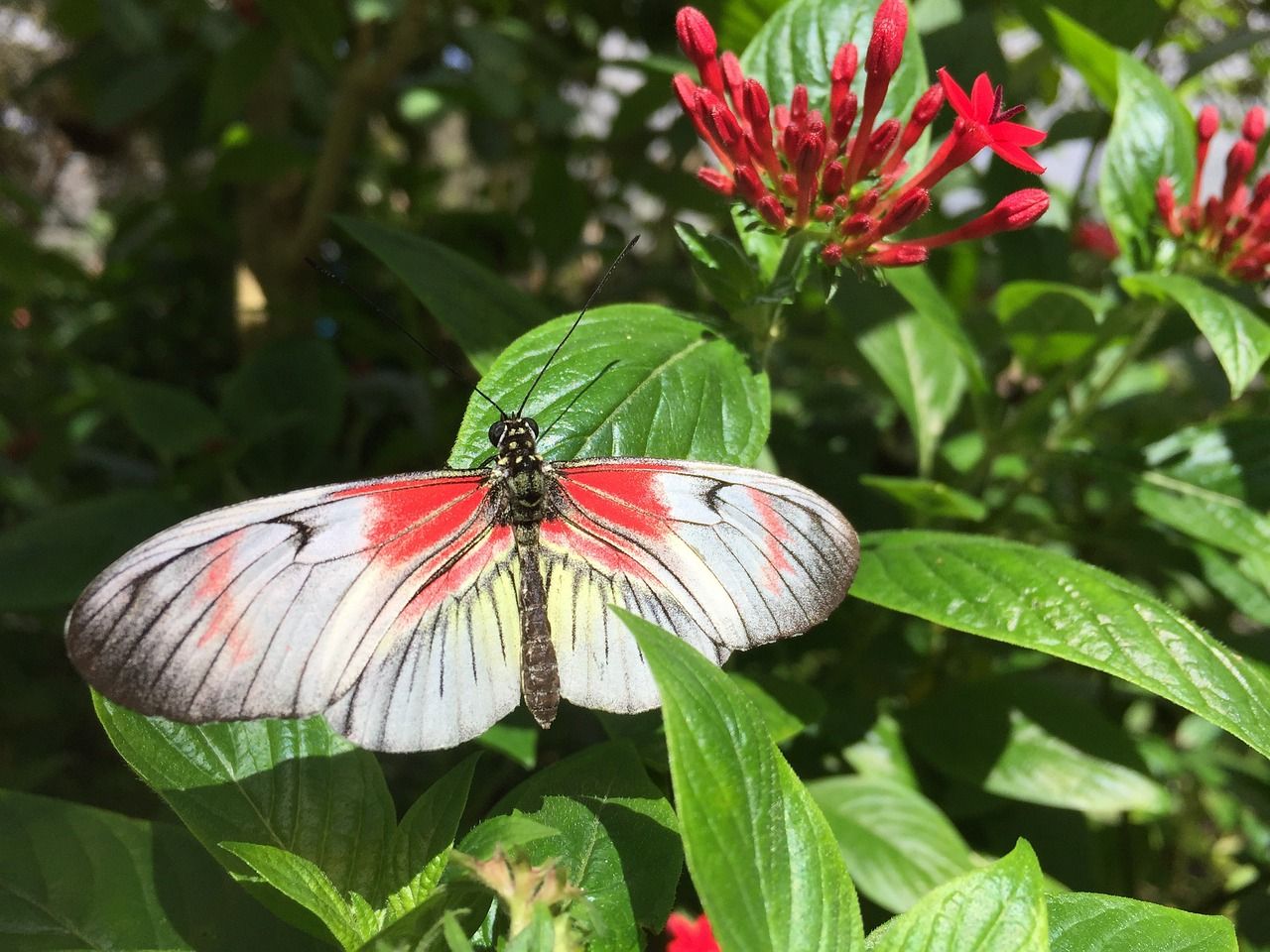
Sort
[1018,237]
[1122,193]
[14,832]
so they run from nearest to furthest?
[14,832] < [1122,193] < [1018,237]

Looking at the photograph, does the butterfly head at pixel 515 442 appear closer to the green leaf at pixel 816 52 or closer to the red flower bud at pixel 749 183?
the red flower bud at pixel 749 183

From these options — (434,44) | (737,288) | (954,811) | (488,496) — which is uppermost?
(434,44)

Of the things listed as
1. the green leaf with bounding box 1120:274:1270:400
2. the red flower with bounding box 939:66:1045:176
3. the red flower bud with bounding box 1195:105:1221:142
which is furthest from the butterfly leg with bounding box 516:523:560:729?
the red flower bud with bounding box 1195:105:1221:142

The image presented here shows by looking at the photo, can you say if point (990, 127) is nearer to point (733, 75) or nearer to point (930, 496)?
point (733, 75)

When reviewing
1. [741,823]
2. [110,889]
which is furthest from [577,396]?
[110,889]

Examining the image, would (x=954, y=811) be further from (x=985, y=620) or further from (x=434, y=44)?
(x=434, y=44)

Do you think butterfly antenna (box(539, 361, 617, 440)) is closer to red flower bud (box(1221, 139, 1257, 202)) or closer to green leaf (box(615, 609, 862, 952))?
green leaf (box(615, 609, 862, 952))

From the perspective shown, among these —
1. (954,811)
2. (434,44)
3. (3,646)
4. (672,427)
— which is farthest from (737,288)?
(3,646)
